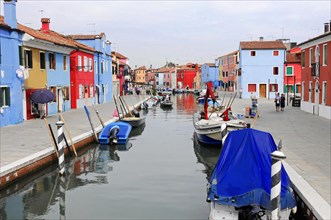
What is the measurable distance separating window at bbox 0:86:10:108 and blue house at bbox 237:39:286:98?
3762 cm

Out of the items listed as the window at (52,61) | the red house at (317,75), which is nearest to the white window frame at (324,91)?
the red house at (317,75)

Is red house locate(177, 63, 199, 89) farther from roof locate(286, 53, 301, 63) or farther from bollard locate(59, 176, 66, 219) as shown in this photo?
bollard locate(59, 176, 66, 219)

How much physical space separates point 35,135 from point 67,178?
5528 mm

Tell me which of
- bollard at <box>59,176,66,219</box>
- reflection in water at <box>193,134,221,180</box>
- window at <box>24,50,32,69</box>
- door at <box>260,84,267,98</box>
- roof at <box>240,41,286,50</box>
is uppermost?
roof at <box>240,41,286,50</box>

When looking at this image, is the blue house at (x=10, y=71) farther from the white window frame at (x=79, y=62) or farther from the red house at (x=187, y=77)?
the red house at (x=187, y=77)

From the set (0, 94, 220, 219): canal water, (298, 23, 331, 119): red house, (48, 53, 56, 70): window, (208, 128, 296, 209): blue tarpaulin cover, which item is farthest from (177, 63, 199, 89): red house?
(208, 128, 296, 209): blue tarpaulin cover

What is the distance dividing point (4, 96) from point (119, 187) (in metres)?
11.9

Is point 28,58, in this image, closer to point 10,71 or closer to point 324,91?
point 10,71

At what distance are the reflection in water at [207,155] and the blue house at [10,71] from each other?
10315 millimetres

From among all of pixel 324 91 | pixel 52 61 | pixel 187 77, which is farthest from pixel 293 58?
pixel 187 77

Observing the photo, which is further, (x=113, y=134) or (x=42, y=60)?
(x=42, y=60)

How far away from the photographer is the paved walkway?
892 centimetres

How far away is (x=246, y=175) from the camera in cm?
803

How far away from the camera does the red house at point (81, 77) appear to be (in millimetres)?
33781
